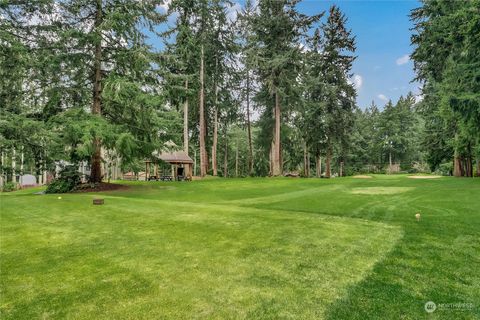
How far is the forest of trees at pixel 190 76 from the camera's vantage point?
603 inches

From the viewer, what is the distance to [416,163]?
188ft

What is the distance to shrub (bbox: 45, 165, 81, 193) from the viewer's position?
16219 millimetres

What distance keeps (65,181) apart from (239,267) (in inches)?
619

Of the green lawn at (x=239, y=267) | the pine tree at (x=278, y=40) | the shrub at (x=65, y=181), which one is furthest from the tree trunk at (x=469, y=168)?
the shrub at (x=65, y=181)

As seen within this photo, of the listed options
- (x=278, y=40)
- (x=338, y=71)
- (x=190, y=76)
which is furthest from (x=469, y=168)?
(x=190, y=76)

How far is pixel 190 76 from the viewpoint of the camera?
19734 mm

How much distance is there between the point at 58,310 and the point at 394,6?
20.5 metres

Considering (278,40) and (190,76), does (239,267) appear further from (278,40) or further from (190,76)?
(278,40)

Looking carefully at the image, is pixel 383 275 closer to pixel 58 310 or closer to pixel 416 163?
pixel 58 310

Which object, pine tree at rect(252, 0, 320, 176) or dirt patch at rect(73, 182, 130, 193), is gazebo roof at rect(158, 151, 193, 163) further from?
dirt patch at rect(73, 182, 130, 193)

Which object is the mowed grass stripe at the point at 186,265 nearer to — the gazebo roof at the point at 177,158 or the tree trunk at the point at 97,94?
the tree trunk at the point at 97,94

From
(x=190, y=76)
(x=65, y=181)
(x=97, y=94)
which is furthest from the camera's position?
(x=190, y=76)

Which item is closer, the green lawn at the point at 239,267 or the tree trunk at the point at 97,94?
the green lawn at the point at 239,267

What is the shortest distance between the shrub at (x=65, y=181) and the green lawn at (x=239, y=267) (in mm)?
9697
